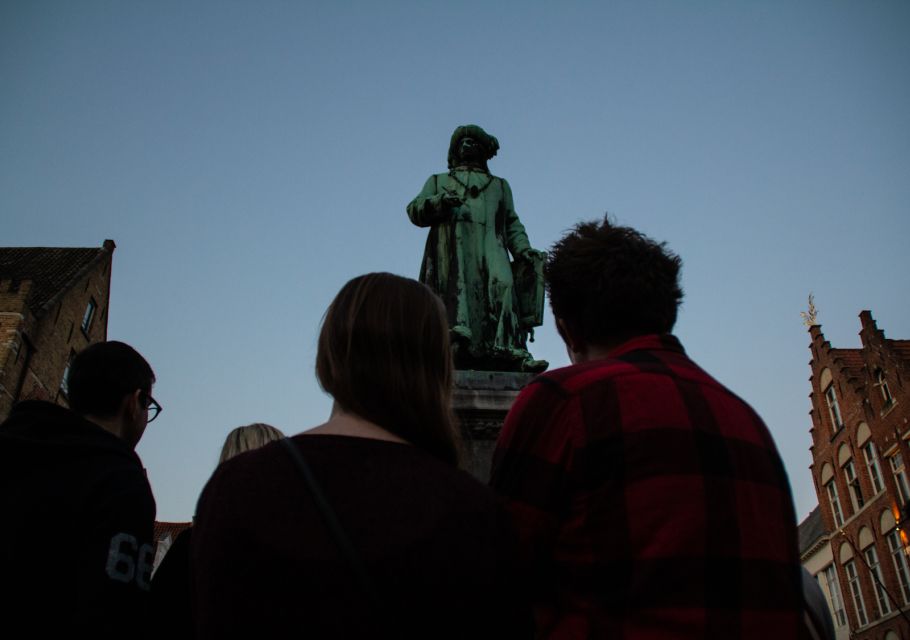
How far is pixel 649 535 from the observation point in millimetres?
1506

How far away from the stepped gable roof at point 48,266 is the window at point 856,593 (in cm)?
3106

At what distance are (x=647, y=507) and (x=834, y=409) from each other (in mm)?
32607

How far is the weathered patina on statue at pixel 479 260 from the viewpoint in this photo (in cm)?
494

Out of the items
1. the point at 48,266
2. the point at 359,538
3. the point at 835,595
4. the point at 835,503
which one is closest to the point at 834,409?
the point at 835,503

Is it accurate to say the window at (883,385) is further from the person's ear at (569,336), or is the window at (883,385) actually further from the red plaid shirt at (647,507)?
the red plaid shirt at (647,507)

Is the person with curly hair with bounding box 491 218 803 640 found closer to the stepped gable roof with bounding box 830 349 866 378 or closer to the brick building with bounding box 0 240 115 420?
the brick building with bounding box 0 240 115 420

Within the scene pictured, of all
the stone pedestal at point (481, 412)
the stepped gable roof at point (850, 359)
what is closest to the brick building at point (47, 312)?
the stone pedestal at point (481, 412)

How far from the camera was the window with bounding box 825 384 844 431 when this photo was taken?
29.4 m

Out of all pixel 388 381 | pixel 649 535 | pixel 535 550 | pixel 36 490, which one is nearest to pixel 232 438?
pixel 36 490

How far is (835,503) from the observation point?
98.9 ft

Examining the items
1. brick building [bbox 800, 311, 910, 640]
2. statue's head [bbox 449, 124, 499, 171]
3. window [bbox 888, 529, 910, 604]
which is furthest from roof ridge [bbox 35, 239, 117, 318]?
window [bbox 888, 529, 910, 604]

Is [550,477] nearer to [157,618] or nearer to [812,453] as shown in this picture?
[157,618]

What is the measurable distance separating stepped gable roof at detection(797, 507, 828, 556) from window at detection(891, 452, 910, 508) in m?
6.75

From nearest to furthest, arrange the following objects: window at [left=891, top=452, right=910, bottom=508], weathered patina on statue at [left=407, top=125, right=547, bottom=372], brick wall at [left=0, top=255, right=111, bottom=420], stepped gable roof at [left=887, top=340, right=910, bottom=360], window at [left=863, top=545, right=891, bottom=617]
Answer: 1. weathered patina on statue at [left=407, top=125, right=547, bottom=372]
2. brick wall at [left=0, top=255, right=111, bottom=420]
3. window at [left=891, top=452, right=910, bottom=508]
4. window at [left=863, top=545, right=891, bottom=617]
5. stepped gable roof at [left=887, top=340, right=910, bottom=360]
